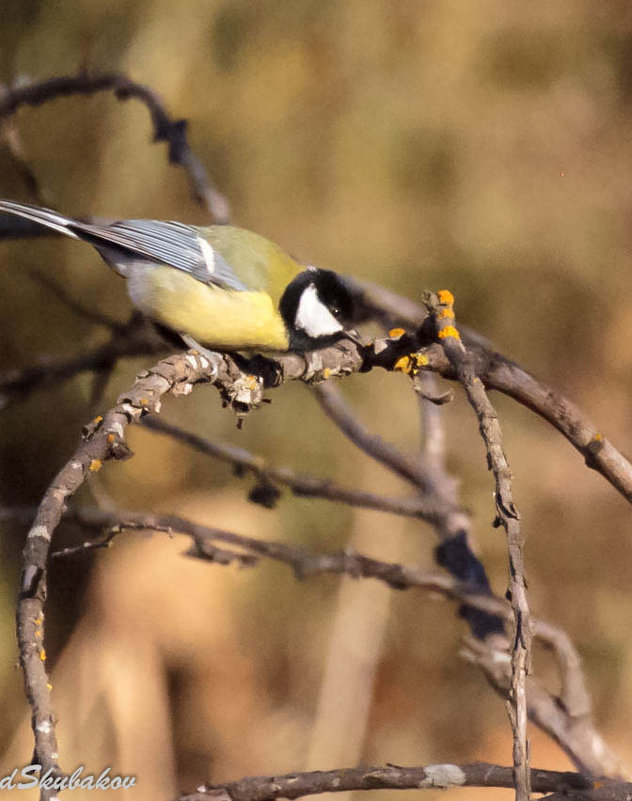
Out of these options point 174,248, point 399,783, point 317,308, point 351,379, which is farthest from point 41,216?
point 351,379

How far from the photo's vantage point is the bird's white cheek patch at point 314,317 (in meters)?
1.39

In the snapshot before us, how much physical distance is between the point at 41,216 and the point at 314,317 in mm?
446

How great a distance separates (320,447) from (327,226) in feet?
1.94

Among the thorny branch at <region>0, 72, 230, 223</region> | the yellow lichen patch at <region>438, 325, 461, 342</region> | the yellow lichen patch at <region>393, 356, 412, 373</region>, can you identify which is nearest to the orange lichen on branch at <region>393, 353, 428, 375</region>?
the yellow lichen patch at <region>393, 356, 412, 373</region>

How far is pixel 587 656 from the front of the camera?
2000mm

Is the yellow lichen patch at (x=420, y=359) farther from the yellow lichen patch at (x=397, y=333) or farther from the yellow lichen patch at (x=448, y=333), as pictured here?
the yellow lichen patch at (x=448, y=333)

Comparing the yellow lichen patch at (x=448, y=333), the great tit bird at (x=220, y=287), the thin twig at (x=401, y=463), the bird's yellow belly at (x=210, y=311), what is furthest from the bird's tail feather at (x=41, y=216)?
the yellow lichen patch at (x=448, y=333)

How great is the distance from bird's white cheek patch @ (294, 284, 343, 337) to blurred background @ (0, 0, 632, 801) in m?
0.79

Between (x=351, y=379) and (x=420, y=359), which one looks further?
(x=351, y=379)

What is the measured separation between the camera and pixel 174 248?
1.52m

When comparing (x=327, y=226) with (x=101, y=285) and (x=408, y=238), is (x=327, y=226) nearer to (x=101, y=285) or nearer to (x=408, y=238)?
(x=408, y=238)

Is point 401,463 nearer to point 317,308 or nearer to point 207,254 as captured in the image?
point 317,308

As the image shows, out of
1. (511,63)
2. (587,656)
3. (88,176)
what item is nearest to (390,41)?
(511,63)

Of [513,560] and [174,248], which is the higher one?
[174,248]
